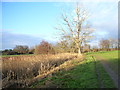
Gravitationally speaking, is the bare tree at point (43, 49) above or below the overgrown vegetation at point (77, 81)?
above

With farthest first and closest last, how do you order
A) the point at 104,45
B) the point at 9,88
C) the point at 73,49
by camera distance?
the point at 104,45 < the point at 73,49 < the point at 9,88

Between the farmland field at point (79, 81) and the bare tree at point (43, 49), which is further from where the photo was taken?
the bare tree at point (43, 49)

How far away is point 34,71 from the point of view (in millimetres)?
9172

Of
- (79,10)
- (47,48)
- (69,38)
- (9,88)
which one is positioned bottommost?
(9,88)

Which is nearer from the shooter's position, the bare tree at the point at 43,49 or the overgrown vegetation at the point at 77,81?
the overgrown vegetation at the point at 77,81

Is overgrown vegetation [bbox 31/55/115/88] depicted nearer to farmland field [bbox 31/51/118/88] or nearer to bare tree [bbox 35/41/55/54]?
farmland field [bbox 31/51/118/88]

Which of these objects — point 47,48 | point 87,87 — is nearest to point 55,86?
point 87,87

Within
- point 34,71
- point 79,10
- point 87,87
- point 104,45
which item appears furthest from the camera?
point 104,45

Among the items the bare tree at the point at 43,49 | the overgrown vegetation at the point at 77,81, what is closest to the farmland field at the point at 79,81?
the overgrown vegetation at the point at 77,81

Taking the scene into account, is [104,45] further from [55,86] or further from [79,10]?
[55,86]

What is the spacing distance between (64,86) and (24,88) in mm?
2008

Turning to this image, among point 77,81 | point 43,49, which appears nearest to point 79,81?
point 77,81

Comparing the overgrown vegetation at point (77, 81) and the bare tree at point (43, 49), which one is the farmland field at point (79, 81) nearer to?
the overgrown vegetation at point (77, 81)

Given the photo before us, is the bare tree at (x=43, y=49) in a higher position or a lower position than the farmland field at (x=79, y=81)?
higher
